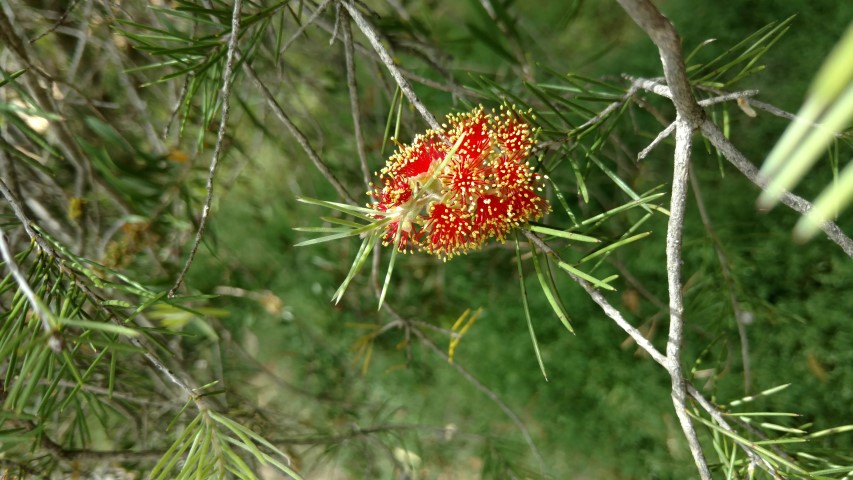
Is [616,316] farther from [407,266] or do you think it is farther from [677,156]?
[407,266]

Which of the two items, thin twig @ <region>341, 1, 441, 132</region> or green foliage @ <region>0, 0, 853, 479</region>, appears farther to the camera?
green foliage @ <region>0, 0, 853, 479</region>

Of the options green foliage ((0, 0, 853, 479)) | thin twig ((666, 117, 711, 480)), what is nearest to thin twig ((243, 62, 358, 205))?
green foliage ((0, 0, 853, 479))

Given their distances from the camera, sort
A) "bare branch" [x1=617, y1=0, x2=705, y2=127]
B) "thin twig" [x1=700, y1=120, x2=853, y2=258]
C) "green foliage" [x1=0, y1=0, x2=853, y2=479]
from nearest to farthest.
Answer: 1. "bare branch" [x1=617, y1=0, x2=705, y2=127]
2. "thin twig" [x1=700, y1=120, x2=853, y2=258]
3. "green foliage" [x1=0, y1=0, x2=853, y2=479]

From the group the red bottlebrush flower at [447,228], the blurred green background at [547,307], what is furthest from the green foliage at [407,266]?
the red bottlebrush flower at [447,228]

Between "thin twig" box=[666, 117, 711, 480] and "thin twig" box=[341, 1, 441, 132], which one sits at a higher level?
"thin twig" box=[341, 1, 441, 132]

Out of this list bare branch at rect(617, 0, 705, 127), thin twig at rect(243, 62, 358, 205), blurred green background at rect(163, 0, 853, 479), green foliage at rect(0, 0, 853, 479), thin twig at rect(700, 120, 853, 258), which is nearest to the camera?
bare branch at rect(617, 0, 705, 127)

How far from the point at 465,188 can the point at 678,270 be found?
22 centimetres

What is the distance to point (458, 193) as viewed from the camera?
0.60 meters

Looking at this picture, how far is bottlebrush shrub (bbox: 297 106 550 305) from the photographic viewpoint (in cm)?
59

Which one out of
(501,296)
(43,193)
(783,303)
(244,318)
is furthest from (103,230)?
(783,303)

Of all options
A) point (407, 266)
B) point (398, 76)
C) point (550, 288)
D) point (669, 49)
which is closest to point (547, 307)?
point (407, 266)

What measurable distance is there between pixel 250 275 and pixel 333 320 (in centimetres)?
36

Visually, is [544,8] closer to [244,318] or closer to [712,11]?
[712,11]

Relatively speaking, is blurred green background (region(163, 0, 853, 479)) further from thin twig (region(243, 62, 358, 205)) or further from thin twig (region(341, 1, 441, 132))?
thin twig (region(341, 1, 441, 132))
